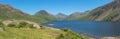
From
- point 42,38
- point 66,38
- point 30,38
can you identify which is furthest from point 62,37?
point 30,38

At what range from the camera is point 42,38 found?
4447 cm

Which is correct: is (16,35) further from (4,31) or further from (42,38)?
(42,38)

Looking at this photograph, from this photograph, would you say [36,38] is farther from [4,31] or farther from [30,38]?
[4,31]

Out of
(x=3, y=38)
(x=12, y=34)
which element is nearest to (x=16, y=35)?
(x=12, y=34)

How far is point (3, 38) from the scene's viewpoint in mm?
37500

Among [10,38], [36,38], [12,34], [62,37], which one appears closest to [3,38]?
[10,38]

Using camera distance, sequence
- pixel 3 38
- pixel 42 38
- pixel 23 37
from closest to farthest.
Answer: pixel 3 38 < pixel 23 37 < pixel 42 38

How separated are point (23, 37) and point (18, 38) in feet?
6.04

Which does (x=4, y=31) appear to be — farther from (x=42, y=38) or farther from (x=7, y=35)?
(x=42, y=38)

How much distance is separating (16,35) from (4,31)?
1939 mm

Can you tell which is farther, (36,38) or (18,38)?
(36,38)

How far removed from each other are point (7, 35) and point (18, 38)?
1908mm

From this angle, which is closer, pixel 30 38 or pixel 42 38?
pixel 30 38

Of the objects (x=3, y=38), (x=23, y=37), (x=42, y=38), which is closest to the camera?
(x=3, y=38)
